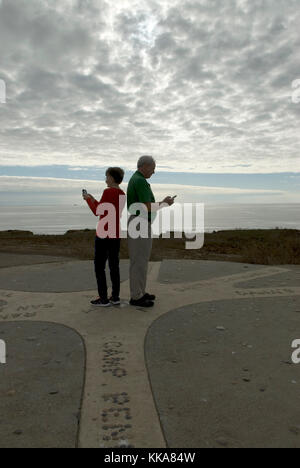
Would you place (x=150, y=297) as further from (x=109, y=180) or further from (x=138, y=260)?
(x=109, y=180)

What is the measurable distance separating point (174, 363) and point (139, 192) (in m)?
2.23

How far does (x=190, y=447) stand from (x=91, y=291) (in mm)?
4000

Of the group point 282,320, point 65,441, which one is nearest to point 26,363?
point 65,441

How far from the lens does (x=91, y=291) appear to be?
19.4ft

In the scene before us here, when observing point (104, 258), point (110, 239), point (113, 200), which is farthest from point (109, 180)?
point (104, 258)

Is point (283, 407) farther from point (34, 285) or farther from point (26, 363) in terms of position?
point (34, 285)

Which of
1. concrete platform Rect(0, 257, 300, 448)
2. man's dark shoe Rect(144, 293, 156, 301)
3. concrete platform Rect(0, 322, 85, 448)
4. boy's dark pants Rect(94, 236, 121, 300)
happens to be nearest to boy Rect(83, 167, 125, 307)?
boy's dark pants Rect(94, 236, 121, 300)

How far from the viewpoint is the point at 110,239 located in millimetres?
4918

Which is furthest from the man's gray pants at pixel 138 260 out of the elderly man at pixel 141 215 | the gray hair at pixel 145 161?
the gray hair at pixel 145 161

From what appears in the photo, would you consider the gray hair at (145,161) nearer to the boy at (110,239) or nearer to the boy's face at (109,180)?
the boy at (110,239)

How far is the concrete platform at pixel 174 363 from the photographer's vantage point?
2.26m

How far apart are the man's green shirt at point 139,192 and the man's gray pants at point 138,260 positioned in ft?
0.64

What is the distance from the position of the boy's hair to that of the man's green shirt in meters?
0.14

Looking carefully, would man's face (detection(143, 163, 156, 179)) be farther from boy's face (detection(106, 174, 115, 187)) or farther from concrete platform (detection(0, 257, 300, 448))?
concrete platform (detection(0, 257, 300, 448))
